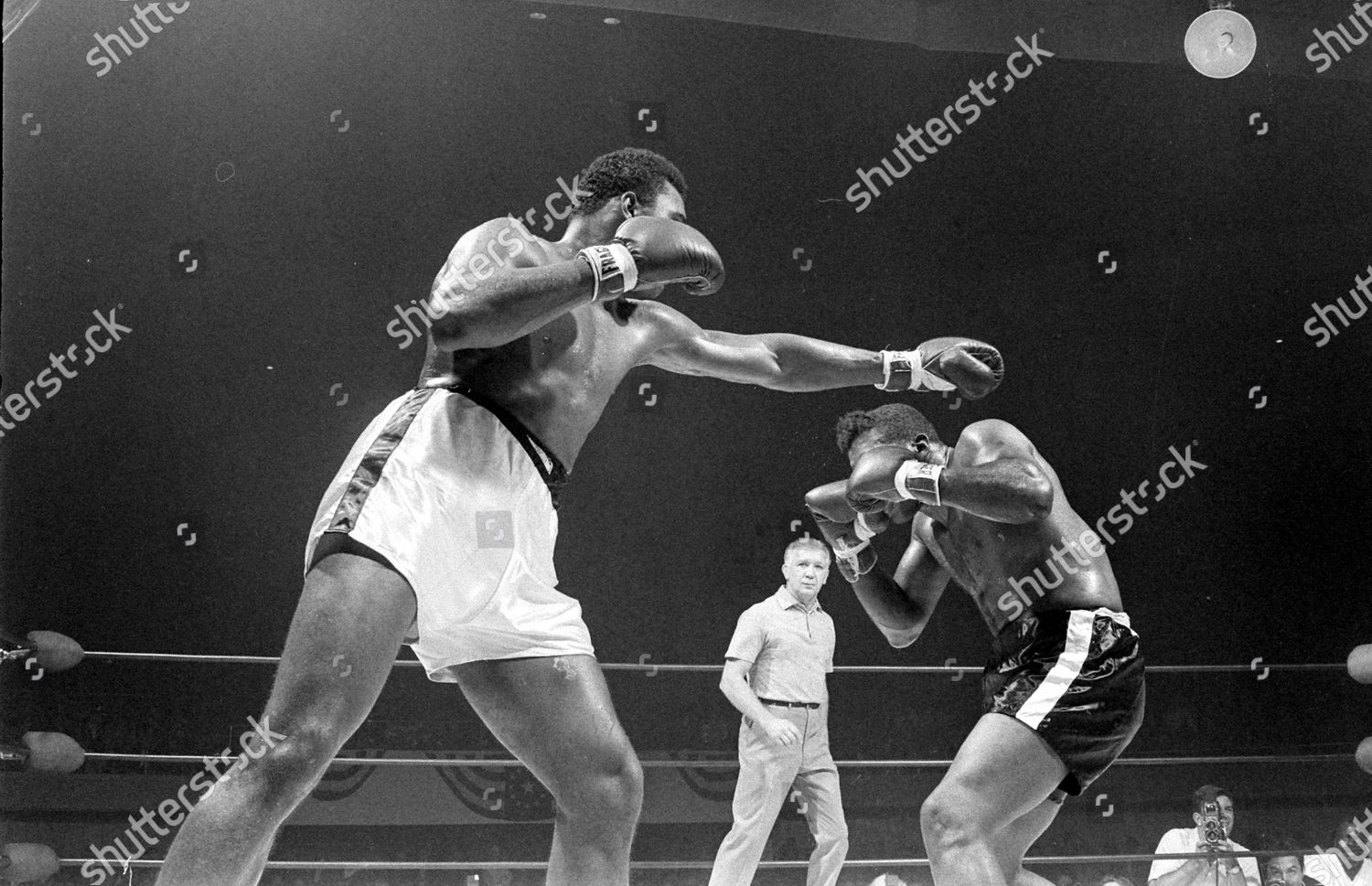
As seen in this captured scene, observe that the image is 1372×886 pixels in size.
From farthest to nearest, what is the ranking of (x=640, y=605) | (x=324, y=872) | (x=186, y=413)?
(x=640, y=605)
(x=186, y=413)
(x=324, y=872)

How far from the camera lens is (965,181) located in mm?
6246

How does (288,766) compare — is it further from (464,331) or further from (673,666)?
(673,666)

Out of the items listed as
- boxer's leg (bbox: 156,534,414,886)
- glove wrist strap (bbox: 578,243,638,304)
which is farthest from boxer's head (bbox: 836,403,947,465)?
boxer's leg (bbox: 156,534,414,886)

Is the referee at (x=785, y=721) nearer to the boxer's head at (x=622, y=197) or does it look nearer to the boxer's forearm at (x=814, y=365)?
the boxer's forearm at (x=814, y=365)

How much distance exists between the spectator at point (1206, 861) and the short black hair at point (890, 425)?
227cm

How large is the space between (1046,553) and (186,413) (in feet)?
13.9

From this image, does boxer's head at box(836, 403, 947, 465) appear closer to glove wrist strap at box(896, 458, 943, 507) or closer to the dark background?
glove wrist strap at box(896, 458, 943, 507)

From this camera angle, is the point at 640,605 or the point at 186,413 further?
the point at 640,605

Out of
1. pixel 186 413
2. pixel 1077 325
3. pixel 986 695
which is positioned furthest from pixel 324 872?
pixel 1077 325

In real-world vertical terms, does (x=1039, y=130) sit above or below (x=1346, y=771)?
above

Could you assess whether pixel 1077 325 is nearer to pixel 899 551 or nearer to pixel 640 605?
pixel 899 551

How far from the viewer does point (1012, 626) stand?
2545mm

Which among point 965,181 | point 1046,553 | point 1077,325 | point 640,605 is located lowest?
point 640,605

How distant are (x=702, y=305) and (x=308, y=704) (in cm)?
469
